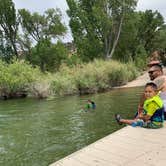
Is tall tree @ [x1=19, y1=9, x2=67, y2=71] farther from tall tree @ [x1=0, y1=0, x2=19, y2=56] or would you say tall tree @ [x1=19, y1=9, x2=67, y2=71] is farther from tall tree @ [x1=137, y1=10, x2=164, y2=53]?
tall tree @ [x1=137, y1=10, x2=164, y2=53]

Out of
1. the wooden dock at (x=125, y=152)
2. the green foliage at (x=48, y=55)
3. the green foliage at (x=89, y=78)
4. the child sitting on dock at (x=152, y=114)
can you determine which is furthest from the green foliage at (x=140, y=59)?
the wooden dock at (x=125, y=152)

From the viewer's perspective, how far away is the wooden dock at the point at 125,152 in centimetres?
502

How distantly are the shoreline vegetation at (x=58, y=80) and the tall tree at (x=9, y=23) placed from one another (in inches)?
603

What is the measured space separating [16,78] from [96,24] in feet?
59.7

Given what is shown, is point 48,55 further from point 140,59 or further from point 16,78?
point 16,78

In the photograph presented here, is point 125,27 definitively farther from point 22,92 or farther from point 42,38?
point 22,92

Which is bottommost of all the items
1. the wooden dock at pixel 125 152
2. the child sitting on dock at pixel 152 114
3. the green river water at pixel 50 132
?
the green river water at pixel 50 132

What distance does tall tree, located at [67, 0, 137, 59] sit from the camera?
39.6 metres

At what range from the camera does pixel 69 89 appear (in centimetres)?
2441

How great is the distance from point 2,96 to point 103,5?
20.3 meters

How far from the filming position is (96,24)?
40625 mm

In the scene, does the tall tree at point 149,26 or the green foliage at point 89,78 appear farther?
the tall tree at point 149,26

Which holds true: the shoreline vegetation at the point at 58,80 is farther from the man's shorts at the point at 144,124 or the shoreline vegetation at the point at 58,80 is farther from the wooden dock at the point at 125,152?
the wooden dock at the point at 125,152

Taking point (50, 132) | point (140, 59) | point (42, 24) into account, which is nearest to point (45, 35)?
point (42, 24)
